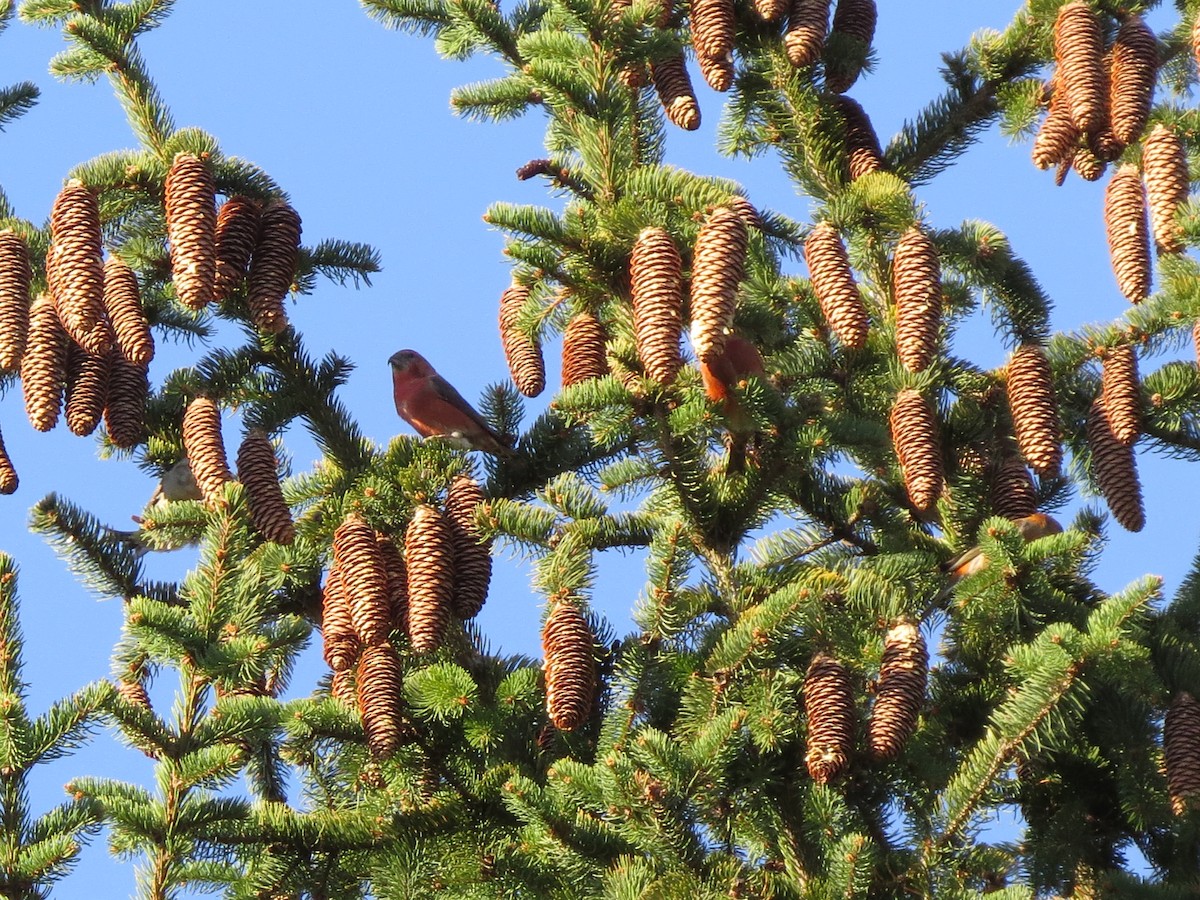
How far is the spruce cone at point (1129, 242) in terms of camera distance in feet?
14.0

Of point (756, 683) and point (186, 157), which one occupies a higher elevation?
point (186, 157)

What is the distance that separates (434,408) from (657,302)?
7.45 feet

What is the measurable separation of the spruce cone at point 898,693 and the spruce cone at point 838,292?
2.59ft

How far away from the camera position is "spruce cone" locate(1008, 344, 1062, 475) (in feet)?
13.6

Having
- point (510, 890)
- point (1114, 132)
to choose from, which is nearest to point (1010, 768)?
point (510, 890)

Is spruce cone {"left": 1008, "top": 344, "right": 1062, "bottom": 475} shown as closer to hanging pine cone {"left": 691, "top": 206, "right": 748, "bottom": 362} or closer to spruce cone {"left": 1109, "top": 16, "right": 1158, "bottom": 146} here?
spruce cone {"left": 1109, "top": 16, "right": 1158, "bottom": 146}

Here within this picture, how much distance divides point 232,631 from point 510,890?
2.69 ft

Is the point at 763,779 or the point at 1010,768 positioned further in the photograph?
the point at 763,779

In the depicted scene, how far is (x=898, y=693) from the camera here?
3551 mm

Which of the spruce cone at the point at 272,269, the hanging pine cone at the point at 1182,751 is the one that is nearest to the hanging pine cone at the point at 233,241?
the spruce cone at the point at 272,269

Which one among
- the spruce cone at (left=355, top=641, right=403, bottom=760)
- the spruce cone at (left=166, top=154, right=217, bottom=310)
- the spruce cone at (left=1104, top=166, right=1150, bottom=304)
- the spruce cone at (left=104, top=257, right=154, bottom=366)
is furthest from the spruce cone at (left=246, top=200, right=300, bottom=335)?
the spruce cone at (left=1104, top=166, right=1150, bottom=304)

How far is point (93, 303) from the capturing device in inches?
153

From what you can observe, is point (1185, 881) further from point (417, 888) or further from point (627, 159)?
point (627, 159)

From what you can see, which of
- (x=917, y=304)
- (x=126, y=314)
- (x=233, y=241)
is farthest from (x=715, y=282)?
(x=126, y=314)
